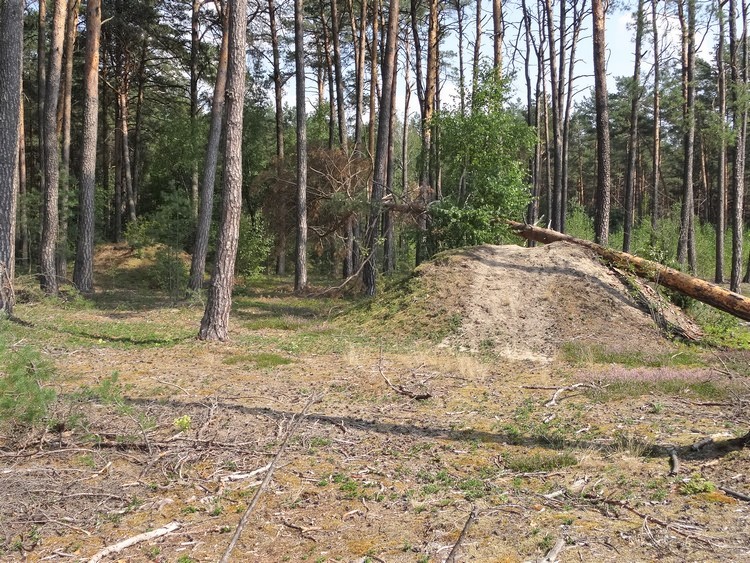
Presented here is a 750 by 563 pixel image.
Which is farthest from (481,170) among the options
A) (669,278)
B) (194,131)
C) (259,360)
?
(194,131)

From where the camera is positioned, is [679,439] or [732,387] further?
[732,387]

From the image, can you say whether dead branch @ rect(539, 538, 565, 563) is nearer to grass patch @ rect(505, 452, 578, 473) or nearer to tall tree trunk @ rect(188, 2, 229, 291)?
grass patch @ rect(505, 452, 578, 473)

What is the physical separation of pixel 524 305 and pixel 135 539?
1070 centimetres

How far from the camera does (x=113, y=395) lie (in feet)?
18.4

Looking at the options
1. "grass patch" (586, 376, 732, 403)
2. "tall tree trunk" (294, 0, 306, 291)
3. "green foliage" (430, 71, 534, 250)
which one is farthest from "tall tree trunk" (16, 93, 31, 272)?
"grass patch" (586, 376, 732, 403)

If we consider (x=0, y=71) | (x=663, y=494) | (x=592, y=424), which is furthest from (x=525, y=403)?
(x=0, y=71)

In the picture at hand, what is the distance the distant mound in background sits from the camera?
1191 centimetres

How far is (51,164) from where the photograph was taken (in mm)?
17406

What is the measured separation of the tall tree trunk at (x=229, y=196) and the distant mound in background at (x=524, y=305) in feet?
13.0

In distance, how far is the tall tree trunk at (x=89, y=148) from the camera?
17797 millimetres

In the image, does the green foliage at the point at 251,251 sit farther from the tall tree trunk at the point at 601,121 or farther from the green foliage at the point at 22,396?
the green foliage at the point at 22,396

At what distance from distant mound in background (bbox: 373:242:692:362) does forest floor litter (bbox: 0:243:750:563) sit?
0.38 feet

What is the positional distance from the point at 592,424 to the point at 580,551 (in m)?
3.13

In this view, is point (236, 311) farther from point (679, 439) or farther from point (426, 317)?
point (679, 439)
